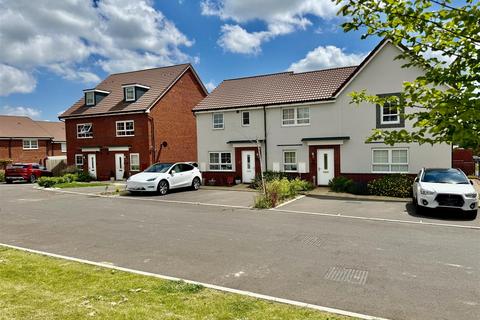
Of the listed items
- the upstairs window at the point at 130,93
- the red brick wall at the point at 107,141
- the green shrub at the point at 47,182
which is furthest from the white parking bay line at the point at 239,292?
the upstairs window at the point at 130,93

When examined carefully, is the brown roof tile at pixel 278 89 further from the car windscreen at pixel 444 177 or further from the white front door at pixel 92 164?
the white front door at pixel 92 164

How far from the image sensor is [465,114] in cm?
273

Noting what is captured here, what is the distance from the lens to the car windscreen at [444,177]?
522 inches

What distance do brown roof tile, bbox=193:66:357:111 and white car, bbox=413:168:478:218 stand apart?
9.18 m

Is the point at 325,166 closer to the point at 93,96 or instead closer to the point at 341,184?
the point at 341,184

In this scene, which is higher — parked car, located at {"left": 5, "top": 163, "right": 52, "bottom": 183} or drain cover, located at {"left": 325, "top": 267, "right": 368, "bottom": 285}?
parked car, located at {"left": 5, "top": 163, "right": 52, "bottom": 183}

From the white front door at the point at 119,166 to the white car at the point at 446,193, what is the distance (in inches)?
898

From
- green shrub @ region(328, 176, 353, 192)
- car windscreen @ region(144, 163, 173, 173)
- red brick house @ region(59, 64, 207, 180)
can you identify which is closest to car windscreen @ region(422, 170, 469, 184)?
green shrub @ region(328, 176, 353, 192)

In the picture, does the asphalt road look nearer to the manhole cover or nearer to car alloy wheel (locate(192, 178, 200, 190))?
the manhole cover

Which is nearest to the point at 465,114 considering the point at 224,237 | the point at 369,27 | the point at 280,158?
the point at 369,27

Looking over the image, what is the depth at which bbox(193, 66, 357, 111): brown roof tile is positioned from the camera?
73.3ft

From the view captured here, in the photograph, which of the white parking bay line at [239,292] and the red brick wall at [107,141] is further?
the red brick wall at [107,141]

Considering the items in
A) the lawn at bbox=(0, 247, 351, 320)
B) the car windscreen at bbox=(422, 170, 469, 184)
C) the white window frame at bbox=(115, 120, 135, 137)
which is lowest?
the lawn at bbox=(0, 247, 351, 320)

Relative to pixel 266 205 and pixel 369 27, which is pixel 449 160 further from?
pixel 369 27
